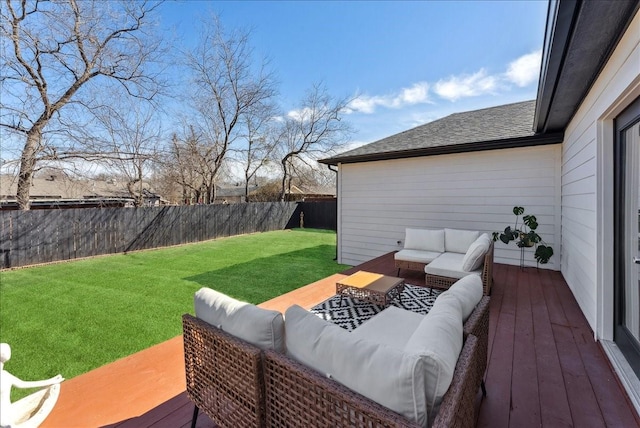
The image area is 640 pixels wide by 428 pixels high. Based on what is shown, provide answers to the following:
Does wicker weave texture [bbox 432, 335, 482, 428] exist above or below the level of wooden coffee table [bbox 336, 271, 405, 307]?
above

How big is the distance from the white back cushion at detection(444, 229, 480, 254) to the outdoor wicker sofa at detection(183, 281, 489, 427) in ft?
12.1

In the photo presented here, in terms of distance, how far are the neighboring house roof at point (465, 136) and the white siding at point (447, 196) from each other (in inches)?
11.1

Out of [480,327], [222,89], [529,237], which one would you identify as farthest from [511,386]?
[222,89]

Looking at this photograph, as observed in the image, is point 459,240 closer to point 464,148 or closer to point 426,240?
point 426,240

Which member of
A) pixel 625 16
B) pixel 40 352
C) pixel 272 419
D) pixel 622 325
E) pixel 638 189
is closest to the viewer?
pixel 272 419

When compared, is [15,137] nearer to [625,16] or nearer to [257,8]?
[257,8]

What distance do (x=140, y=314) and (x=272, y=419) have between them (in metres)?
3.69

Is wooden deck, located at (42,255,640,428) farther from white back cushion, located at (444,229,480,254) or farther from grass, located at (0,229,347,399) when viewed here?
white back cushion, located at (444,229,480,254)

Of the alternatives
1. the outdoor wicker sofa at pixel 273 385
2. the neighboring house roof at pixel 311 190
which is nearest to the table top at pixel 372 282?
the outdoor wicker sofa at pixel 273 385

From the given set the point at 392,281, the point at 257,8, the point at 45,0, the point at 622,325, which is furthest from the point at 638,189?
the point at 45,0

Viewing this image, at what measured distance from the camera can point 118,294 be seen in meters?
5.17

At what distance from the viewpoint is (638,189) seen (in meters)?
2.38

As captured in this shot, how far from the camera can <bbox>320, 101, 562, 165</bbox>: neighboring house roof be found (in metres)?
5.60

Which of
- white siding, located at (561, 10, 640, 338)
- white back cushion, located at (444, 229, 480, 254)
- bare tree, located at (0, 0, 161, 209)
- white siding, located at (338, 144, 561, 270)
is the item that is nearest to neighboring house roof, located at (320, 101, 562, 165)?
white siding, located at (338, 144, 561, 270)
